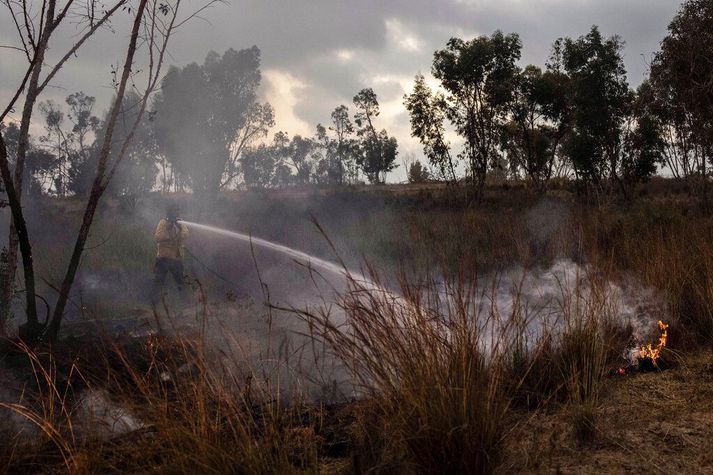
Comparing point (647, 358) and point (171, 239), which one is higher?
point (171, 239)

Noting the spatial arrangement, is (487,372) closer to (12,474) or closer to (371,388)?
(371,388)

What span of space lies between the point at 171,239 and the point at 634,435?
24.7ft

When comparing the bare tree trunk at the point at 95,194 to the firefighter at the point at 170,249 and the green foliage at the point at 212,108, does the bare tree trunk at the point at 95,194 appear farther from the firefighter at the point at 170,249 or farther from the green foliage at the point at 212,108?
the green foliage at the point at 212,108

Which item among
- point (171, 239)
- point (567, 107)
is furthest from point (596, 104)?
point (171, 239)

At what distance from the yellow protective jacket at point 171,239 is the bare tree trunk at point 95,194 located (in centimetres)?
393

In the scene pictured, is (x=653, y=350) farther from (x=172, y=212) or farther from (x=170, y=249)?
(x=170, y=249)

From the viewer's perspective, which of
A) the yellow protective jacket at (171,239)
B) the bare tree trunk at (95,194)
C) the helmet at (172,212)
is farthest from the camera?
the yellow protective jacket at (171,239)

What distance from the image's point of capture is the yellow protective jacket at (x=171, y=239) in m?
9.12

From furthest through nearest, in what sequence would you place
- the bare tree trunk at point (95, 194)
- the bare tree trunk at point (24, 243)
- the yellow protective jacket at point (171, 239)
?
the yellow protective jacket at point (171, 239)
the bare tree trunk at point (95, 194)
the bare tree trunk at point (24, 243)

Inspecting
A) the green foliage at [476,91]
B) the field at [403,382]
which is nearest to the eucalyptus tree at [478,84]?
the green foliage at [476,91]

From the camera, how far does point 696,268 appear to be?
5871mm

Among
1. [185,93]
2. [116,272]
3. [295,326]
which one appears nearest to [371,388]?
[295,326]

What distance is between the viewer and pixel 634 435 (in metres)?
3.09

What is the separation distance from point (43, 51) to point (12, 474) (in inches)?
133
